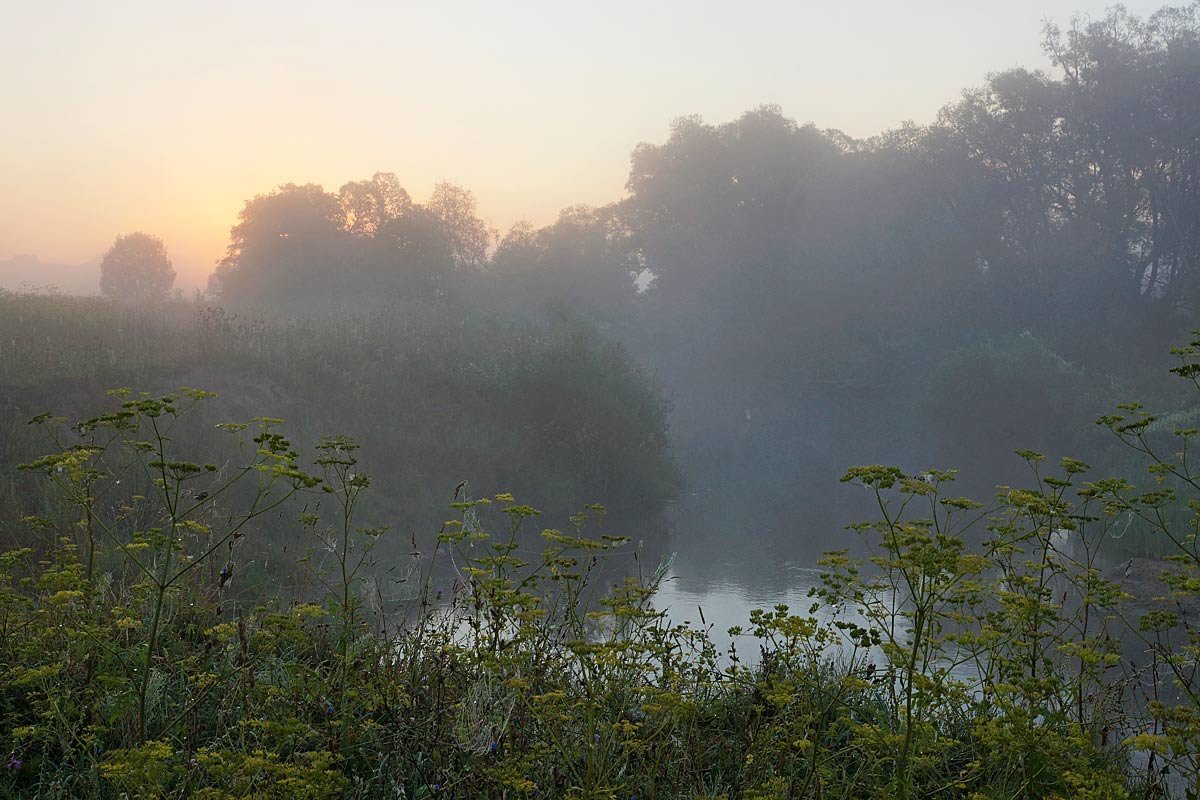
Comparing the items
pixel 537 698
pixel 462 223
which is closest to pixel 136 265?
pixel 462 223

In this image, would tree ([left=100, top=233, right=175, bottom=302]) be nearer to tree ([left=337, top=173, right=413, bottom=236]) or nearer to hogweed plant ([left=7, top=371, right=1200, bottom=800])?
tree ([left=337, top=173, right=413, bottom=236])

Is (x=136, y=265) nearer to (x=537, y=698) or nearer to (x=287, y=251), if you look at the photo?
(x=287, y=251)

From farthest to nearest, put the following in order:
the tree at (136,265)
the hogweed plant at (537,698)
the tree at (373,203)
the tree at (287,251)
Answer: the tree at (136,265) → the tree at (373,203) → the tree at (287,251) → the hogweed plant at (537,698)

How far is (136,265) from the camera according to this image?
59.4 m

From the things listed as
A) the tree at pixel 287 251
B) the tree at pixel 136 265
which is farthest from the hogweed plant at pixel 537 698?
the tree at pixel 136 265

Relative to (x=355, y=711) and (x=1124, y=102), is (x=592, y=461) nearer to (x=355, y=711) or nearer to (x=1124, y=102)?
(x=355, y=711)

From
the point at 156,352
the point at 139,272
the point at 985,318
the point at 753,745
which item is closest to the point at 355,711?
the point at 753,745

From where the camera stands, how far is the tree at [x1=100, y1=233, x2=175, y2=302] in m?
58.6

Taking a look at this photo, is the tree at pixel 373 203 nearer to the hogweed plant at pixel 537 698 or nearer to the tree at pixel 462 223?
the tree at pixel 462 223

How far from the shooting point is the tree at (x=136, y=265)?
5856 cm

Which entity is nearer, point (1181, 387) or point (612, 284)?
point (1181, 387)

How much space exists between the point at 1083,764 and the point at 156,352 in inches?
Result: 677

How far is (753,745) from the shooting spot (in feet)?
13.8

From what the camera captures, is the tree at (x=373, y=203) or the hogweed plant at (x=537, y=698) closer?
the hogweed plant at (x=537, y=698)
